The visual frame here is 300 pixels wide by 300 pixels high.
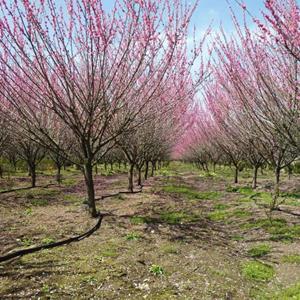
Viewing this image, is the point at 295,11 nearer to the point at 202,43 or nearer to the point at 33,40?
the point at 202,43

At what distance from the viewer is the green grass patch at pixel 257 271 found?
20.3ft

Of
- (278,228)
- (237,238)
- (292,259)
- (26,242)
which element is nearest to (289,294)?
(292,259)

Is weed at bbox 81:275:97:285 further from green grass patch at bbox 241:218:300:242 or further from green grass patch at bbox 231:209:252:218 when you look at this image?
green grass patch at bbox 231:209:252:218

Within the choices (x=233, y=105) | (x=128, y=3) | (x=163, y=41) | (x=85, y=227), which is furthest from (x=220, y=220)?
(x=128, y=3)

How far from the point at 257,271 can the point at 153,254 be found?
2.02 meters

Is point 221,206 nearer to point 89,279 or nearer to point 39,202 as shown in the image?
point 39,202

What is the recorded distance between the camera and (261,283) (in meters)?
5.97

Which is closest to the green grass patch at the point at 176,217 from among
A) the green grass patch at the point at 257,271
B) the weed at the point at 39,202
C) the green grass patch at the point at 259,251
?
the green grass patch at the point at 259,251

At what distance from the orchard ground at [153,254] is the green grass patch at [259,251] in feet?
0.07

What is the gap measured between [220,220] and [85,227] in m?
4.53

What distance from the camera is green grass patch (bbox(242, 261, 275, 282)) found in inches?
243

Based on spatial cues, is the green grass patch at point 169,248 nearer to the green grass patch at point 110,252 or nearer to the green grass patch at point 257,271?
the green grass patch at point 110,252

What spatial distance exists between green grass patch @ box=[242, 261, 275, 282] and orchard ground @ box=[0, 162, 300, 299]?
19mm

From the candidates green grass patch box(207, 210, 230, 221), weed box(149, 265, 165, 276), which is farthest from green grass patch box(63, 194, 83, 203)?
weed box(149, 265, 165, 276)
